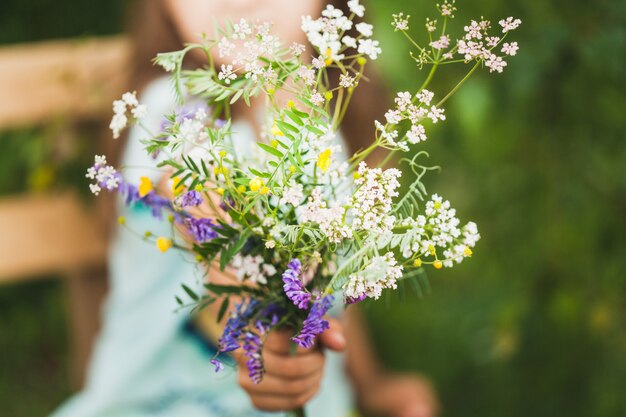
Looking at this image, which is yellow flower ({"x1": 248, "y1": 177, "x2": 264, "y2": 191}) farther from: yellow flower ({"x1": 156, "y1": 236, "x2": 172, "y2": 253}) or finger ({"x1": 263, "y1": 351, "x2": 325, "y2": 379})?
finger ({"x1": 263, "y1": 351, "x2": 325, "y2": 379})

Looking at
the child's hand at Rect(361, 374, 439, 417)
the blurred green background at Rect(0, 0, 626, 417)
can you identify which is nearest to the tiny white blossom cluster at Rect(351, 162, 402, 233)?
the blurred green background at Rect(0, 0, 626, 417)

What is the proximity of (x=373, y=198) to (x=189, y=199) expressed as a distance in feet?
0.63

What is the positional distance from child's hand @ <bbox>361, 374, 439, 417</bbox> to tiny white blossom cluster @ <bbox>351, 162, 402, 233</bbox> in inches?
49.0

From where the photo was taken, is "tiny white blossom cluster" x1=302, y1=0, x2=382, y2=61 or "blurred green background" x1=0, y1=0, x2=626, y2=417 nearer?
"tiny white blossom cluster" x1=302, y1=0, x2=382, y2=61

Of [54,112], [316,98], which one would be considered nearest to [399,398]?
[54,112]

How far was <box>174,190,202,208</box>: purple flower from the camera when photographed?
2.48 feet

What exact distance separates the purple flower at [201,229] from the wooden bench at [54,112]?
3.88ft

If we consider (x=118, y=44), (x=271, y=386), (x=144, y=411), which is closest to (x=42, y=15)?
(x=118, y=44)

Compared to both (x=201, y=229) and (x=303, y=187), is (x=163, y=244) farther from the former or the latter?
(x=303, y=187)

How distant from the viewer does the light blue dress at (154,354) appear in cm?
157

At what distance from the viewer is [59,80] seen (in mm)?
1881

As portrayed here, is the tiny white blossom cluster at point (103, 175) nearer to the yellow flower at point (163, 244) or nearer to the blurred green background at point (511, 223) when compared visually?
the yellow flower at point (163, 244)

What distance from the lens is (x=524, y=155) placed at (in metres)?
2.11

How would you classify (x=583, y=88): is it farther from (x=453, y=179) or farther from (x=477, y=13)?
(x=453, y=179)
